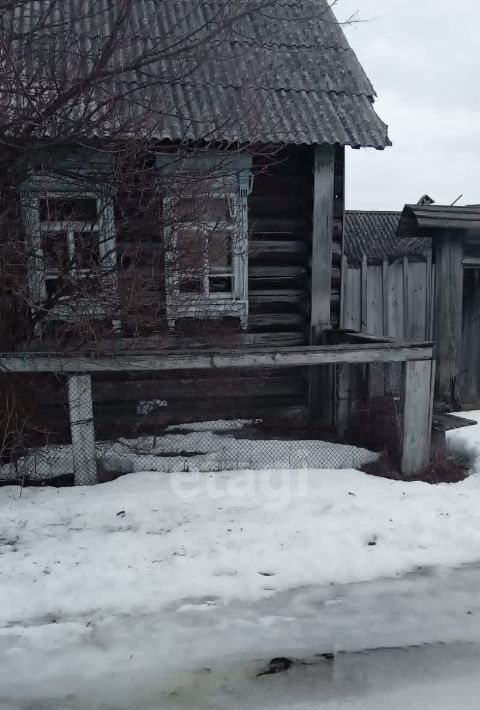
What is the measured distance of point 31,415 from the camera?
4500 mm

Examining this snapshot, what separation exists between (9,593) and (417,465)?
337 cm

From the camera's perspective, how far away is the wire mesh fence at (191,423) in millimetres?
4539

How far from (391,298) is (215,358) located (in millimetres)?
4321

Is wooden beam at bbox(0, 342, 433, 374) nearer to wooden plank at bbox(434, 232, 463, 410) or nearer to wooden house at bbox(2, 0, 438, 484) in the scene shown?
wooden house at bbox(2, 0, 438, 484)

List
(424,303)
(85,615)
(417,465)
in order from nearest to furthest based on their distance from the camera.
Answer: (85,615)
(417,465)
(424,303)

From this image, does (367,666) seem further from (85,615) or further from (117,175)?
(117,175)

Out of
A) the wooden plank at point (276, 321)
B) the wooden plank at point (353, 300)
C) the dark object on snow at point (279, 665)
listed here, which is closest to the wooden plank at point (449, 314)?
the wooden plank at point (353, 300)

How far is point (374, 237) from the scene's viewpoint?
23203 millimetres

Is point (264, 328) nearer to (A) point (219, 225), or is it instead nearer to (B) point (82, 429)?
(A) point (219, 225)

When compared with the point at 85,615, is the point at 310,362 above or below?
above

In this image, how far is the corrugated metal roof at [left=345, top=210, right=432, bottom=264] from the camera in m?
21.5

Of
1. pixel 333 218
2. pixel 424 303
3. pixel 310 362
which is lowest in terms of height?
pixel 310 362

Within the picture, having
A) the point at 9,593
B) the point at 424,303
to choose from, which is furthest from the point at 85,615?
the point at 424,303

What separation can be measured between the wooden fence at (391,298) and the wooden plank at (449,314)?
115cm
